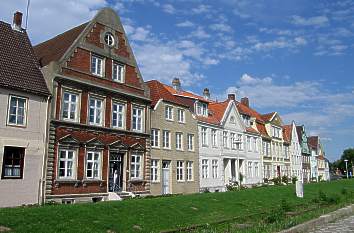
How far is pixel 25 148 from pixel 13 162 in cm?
113

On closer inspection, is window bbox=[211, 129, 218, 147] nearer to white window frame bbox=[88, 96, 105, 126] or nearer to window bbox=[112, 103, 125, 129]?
window bbox=[112, 103, 125, 129]

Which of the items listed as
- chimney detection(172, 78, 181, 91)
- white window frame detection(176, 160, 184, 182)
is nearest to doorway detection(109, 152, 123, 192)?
white window frame detection(176, 160, 184, 182)

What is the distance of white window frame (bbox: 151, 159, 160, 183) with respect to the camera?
35.1 metres

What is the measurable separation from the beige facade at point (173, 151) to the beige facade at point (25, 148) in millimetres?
11598

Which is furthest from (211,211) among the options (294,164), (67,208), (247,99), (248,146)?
(294,164)

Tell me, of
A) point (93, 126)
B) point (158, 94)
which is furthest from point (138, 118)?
point (93, 126)

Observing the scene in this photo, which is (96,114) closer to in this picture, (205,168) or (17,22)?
(17,22)

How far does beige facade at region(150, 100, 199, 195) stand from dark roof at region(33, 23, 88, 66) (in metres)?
9.90

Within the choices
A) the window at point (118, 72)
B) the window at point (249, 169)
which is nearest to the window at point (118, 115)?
the window at point (118, 72)

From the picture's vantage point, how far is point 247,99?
6406cm

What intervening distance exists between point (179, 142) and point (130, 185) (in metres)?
8.90

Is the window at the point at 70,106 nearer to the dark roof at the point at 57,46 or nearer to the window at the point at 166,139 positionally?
the dark roof at the point at 57,46

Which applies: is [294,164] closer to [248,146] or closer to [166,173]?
[248,146]

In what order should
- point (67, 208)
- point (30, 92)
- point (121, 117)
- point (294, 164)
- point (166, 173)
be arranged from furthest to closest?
1. point (294, 164)
2. point (166, 173)
3. point (121, 117)
4. point (30, 92)
5. point (67, 208)
